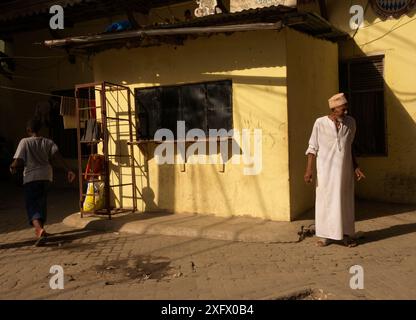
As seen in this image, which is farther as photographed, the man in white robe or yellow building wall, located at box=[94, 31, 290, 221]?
yellow building wall, located at box=[94, 31, 290, 221]

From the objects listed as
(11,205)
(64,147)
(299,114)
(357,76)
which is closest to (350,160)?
(299,114)

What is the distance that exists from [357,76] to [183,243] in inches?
188

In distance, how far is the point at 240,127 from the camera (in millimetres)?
6879

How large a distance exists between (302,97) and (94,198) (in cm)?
371

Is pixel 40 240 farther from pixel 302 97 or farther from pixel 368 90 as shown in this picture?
pixel 368 90

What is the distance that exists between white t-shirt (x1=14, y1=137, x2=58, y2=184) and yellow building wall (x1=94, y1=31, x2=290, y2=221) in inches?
63.8

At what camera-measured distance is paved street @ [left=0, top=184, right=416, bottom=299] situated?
14.3ft

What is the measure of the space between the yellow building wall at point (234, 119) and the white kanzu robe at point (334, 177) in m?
0.88

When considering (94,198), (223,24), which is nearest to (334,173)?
(223,24)
